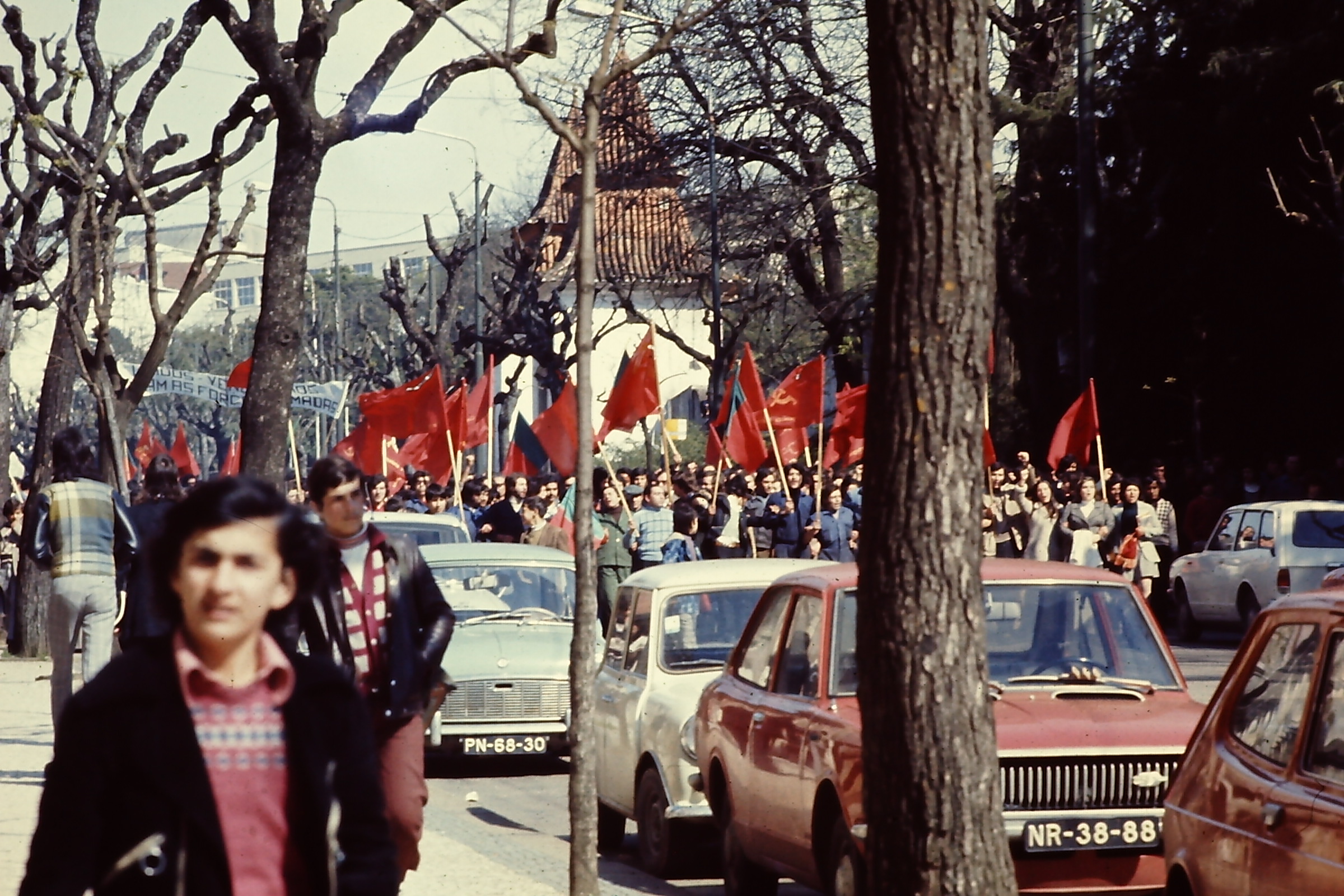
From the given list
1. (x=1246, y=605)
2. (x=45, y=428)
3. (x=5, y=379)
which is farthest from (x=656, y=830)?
(x=5, y=379)

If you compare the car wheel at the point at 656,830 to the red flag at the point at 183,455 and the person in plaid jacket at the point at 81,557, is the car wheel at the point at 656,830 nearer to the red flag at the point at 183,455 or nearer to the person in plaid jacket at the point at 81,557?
the person in plaid jacket at the point at 81,557

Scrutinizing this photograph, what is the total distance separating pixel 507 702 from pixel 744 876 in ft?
19.0

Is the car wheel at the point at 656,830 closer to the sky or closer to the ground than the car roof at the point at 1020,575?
closer to the ground

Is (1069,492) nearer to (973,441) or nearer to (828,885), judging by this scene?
(828,885)

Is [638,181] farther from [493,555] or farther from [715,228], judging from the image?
[493,555]

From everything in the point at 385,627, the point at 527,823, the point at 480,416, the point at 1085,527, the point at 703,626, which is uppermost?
the point at 480,416

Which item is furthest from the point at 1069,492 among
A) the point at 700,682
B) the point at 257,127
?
the point at 700,682

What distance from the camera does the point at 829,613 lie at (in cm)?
890

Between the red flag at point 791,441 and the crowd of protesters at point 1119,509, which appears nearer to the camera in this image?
the crowd of protesters at point 1119,509

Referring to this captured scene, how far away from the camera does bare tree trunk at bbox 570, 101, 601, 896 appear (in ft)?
26.2

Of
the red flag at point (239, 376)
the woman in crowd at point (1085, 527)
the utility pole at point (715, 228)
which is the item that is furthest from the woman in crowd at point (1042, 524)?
the utility pole at point (715, 228)

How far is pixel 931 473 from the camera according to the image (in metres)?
5.46

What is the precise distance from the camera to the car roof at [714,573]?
1138 centimetres

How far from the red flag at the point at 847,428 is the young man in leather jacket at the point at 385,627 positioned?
19.1 metres
